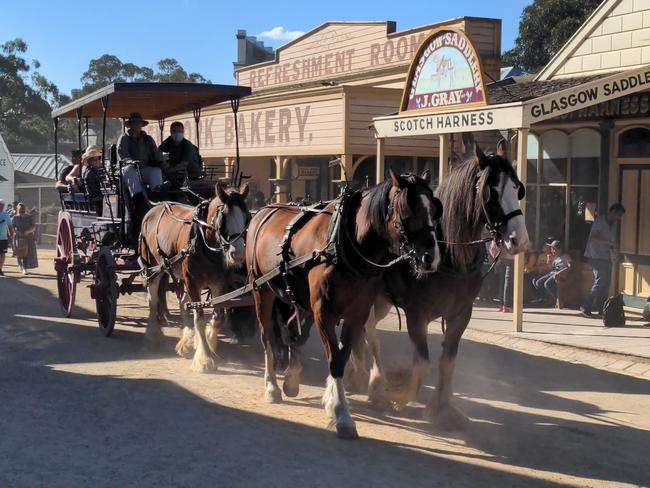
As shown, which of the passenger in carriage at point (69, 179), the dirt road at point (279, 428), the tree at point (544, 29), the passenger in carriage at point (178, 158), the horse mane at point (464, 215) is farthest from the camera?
the tree at point (544, 29)

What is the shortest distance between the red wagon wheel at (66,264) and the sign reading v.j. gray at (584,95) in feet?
20.5

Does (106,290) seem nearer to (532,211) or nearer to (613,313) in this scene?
(613,313)

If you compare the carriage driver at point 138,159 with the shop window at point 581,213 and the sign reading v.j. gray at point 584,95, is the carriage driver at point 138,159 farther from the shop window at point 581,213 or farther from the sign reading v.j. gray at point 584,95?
the shop window at point 581,213

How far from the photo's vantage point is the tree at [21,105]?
5246 cm

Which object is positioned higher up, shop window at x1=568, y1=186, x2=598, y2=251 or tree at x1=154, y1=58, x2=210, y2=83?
tree at x1=154, y1=58, x2=210, y2=83

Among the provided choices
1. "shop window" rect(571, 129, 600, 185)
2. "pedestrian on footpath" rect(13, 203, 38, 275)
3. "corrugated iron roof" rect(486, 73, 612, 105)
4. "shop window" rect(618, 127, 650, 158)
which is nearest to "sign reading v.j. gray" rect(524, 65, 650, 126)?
"corrugated iron roof" rect(486, 73, 612, 105)

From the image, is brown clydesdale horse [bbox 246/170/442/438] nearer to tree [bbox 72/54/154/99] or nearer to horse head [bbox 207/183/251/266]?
horse head [bbox 207/183/251/266]

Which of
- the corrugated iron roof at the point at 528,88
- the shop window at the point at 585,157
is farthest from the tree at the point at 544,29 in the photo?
the shop window at the point at 585,157

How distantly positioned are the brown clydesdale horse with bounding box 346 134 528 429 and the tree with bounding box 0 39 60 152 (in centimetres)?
5219

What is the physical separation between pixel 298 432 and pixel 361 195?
184 centimetres

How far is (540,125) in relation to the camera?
13008mm

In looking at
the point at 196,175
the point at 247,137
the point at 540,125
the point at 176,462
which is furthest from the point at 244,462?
the point at 247,137

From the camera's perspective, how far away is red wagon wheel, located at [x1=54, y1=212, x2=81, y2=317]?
424 inches

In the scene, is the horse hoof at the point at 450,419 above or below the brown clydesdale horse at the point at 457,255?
below
